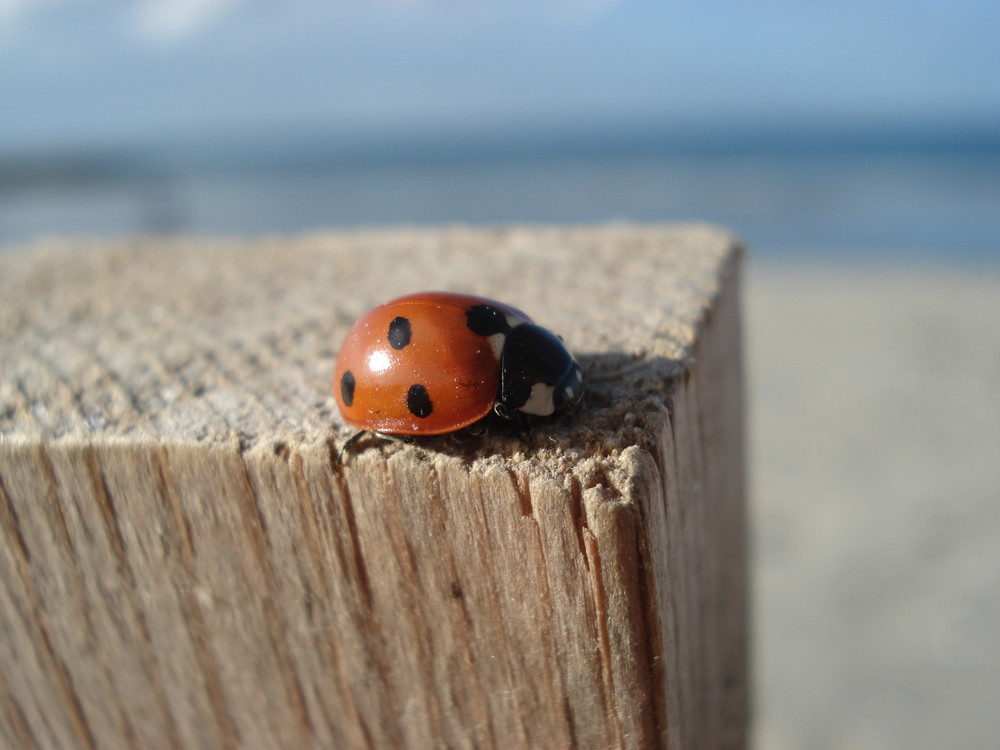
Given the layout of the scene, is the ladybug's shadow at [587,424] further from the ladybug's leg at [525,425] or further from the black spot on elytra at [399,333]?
the black spot on elytra at [399,333]

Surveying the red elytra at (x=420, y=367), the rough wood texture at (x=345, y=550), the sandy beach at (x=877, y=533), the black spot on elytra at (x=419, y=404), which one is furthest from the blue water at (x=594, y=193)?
the black spot on elytra at (x=419, y=404)

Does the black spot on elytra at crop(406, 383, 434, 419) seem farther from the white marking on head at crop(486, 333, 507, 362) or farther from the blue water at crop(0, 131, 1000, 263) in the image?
the blue water at crop(0, 131, 1000, 263)

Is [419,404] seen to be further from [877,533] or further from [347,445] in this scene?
[877,533]

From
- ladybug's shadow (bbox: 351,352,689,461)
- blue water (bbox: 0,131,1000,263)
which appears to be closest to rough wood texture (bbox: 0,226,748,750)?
ladybug's shadow (bbox: 351,352,689,461)

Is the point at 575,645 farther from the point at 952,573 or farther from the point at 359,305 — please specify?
the point at 952,573

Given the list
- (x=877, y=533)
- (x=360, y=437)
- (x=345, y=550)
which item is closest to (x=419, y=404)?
(x=360, y=437)

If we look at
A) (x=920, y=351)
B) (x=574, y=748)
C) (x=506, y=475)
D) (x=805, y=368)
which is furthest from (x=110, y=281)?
(x=920, y=351)
